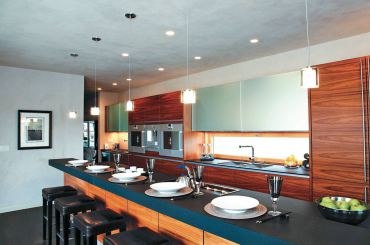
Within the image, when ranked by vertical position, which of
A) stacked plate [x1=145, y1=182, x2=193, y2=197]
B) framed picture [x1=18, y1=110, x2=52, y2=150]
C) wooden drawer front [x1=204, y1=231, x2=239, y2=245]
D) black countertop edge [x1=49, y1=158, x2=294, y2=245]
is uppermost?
framed picture [x1=18, y1=110, x2=52, y2=150]

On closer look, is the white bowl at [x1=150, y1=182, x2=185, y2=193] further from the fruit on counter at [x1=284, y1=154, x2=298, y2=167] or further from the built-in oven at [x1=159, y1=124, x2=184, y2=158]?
the built-in oven at [x1=159, y1=124, x2=184, y2=158]

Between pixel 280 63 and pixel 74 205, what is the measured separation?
3559mm

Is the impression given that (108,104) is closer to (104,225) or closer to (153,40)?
(153,40)

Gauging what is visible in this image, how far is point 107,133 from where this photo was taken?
839 centimetres

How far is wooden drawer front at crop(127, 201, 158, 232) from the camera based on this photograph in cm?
242

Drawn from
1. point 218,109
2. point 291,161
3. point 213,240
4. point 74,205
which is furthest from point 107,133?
point 213,240

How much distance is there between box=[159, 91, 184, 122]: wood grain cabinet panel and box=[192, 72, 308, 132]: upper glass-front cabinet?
1.10 ft

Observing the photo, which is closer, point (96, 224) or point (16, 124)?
point (96, 224)

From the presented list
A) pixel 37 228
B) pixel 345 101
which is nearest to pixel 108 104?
pixel 37 228

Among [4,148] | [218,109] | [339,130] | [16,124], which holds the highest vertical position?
[218,109]

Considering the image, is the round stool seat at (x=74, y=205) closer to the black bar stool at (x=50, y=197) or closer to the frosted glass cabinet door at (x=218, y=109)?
the black bar stool at (x=50, y=197)

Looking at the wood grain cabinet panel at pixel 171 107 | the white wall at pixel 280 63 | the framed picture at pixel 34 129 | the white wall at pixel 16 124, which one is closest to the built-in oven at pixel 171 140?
the wood grain cabinet panel at pixel 171 107

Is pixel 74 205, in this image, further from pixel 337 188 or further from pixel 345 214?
pixel 337 188

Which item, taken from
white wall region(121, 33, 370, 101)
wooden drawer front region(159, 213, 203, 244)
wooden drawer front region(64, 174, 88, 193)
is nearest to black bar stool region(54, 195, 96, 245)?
wooden drawer front region(64, 174, 88, 193)
